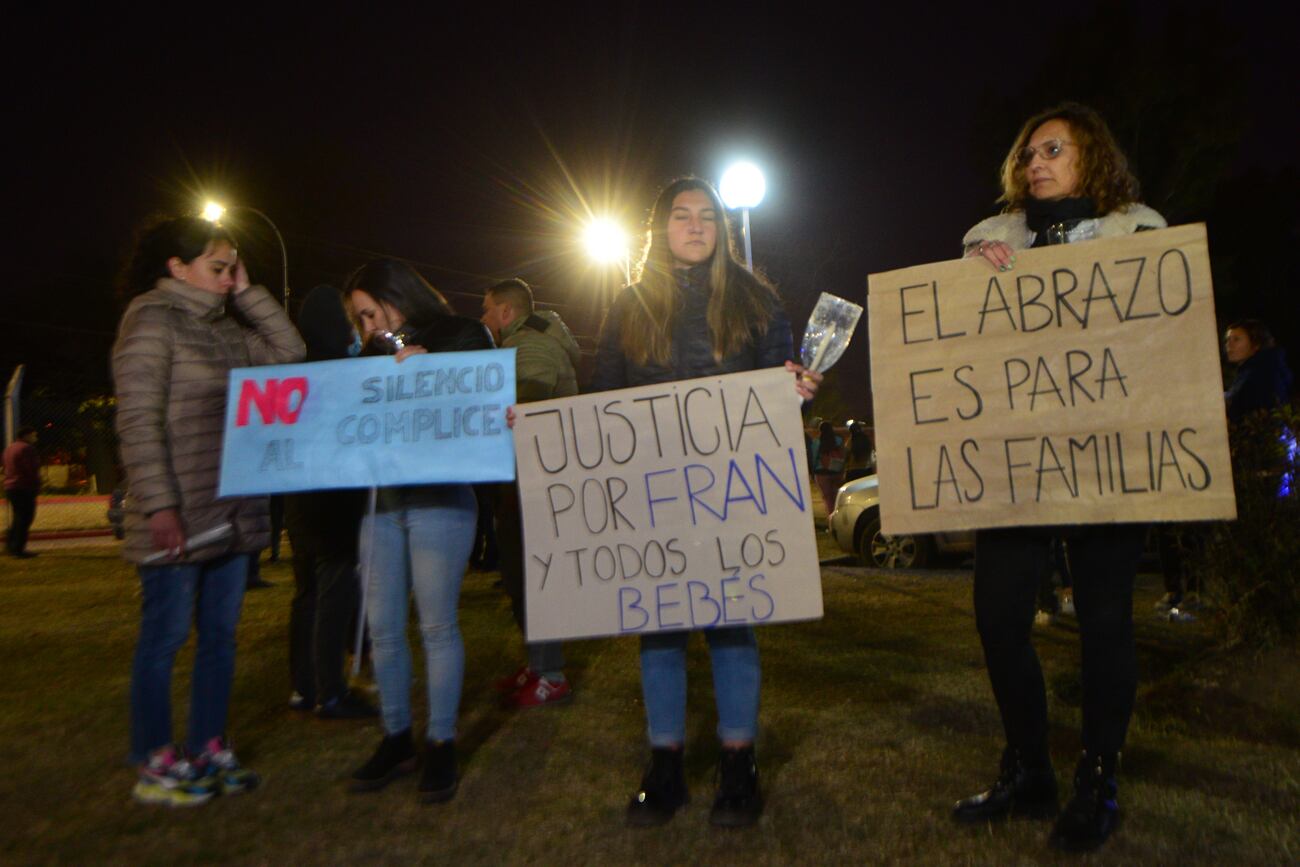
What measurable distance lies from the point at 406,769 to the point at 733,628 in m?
1.27

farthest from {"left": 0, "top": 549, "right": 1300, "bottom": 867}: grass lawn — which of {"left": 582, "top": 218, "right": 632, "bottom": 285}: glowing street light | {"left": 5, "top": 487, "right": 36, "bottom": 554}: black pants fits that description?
{"left": 582, "top": 218, "right": 632, "bottom": 285}: glowing street light

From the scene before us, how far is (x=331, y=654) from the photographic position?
445cm

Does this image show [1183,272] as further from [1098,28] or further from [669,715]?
[1098,28]

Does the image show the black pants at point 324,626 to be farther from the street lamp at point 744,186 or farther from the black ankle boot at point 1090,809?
the street lamp at point 744,186

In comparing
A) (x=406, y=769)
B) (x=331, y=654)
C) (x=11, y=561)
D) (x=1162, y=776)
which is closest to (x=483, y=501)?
(x=331, y=654)

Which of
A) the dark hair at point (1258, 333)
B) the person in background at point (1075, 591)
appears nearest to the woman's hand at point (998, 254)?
the person in background at point (1075, 591)

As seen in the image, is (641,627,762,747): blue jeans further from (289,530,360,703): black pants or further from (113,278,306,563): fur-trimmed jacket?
(289,530,360,703): black pants

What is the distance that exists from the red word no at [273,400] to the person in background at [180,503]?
0.14 m

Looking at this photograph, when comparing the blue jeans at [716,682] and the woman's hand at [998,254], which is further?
the blue jeans at [716,682]

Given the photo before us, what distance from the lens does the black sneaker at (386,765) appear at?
354 centimetres

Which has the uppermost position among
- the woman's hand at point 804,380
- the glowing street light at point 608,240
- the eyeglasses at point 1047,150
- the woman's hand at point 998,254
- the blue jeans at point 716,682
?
the glowing street light at point 608,240

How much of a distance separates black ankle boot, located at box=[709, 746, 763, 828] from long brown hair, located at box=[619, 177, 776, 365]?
1204 mm

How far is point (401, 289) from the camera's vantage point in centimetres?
370

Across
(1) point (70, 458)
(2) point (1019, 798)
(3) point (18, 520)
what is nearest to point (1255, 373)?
(2) point (1019, 798)
